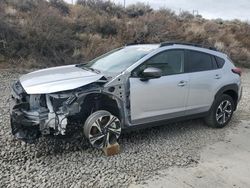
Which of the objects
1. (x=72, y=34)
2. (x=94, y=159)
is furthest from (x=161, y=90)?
(x=72, y=34)

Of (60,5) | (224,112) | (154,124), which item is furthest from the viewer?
(60,5)


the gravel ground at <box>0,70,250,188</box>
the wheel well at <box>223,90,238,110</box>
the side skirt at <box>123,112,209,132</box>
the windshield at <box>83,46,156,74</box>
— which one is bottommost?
the gravel ground at <box>0,70,250,188</box>

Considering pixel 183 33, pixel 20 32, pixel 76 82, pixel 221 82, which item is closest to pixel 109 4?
pixel 183 33

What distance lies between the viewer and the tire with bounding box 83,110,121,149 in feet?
17.5

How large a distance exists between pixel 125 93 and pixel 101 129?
0.70 m

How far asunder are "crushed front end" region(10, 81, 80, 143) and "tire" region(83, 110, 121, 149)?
293 mm

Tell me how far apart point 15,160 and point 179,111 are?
3016 mm

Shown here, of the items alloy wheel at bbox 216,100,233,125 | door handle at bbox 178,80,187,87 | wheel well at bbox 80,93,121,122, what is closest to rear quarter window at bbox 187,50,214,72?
door handle at bbox 178,80,187,87

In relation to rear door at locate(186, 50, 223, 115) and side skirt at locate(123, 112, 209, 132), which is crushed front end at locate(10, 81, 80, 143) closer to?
side skirt at locate(123, 112, 209, 132)

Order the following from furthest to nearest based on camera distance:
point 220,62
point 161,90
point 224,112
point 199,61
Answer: point 224,112, point 220,62, point 199,61, point 161,90

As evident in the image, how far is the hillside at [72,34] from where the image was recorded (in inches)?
529

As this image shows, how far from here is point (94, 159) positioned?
5355 mm

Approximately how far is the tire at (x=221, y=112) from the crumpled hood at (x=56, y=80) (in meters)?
2.75

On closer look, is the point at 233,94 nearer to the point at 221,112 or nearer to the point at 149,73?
the point at 221,112
